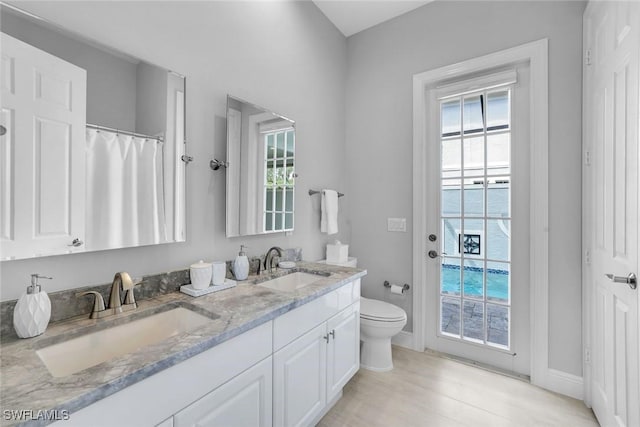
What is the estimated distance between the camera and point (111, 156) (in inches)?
45.0

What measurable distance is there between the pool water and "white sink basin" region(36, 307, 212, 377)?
1966 mm

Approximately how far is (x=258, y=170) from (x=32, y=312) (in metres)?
1.21

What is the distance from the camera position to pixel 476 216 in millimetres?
2223

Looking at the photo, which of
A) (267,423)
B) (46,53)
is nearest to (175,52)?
(46,53)

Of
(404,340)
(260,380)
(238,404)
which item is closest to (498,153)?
(404,340)

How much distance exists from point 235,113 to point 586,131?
84.3 inches

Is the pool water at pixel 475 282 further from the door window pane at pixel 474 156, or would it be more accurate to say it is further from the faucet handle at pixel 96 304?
the faucet handle at pixel 96 304

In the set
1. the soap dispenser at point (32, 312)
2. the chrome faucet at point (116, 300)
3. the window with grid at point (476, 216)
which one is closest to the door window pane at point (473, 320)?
the window with grid at point (476, 216)

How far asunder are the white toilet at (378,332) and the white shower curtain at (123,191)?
1476 mm

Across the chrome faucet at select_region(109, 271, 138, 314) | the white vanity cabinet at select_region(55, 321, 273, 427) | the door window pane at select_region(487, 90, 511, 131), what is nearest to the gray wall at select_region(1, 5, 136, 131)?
the chrome faucet at select_region(109, 271, 138, 314)

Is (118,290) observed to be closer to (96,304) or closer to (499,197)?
(96,304)

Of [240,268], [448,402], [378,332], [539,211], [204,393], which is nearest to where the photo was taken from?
[204,393]

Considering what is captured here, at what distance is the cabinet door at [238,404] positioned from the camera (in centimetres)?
86

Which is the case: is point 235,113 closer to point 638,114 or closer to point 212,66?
point 212,66
